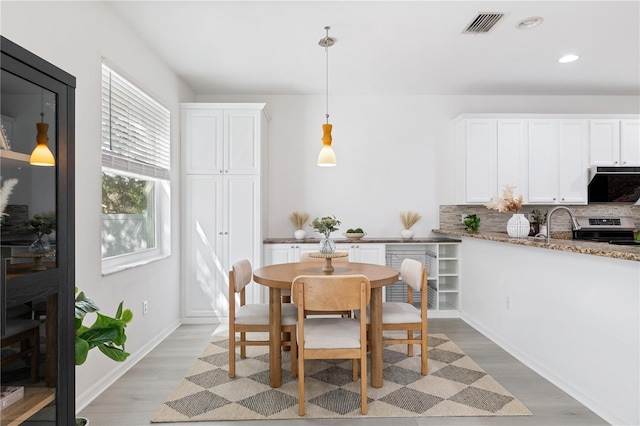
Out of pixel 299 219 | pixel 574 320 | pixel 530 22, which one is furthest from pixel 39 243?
pixel 299 219

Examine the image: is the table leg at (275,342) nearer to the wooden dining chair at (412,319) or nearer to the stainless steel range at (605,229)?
the wooden dining chair at (412,319)

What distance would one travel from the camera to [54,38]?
2.21 m

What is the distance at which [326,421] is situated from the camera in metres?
2.26

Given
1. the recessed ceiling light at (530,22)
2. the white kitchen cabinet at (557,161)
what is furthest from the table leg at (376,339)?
the white kitchen cabinet at (557,161)

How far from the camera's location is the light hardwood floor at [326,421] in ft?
7.39

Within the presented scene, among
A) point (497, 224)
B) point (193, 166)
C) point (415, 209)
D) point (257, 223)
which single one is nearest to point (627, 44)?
point (497, 224)

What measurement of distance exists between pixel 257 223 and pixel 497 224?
3.04 metres

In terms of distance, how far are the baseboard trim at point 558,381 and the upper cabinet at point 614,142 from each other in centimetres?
256

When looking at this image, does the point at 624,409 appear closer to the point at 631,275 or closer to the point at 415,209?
the point at 631,275

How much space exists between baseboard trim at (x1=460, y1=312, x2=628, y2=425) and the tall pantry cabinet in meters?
2.56

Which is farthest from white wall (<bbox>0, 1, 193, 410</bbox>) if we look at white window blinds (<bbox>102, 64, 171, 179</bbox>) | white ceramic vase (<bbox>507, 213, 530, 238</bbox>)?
white ceramic vase (<bbox>507, 213, 530, 238</bbox>)

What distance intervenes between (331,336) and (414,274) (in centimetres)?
102

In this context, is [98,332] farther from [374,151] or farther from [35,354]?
[374,151]

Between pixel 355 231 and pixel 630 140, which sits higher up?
pixel 630 140
